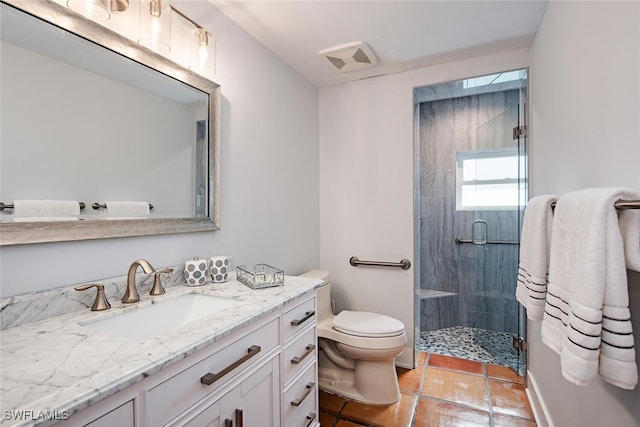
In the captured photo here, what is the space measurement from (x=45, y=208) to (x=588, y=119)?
1856mm

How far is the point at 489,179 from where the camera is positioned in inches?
100

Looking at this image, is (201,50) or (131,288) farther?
(201,50)

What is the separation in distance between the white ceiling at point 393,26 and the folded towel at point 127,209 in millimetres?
1120

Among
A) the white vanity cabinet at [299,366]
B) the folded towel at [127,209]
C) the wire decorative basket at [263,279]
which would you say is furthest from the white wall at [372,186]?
the folded towel at [127,209]

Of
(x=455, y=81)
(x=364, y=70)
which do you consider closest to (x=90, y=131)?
(x=364, y=70)

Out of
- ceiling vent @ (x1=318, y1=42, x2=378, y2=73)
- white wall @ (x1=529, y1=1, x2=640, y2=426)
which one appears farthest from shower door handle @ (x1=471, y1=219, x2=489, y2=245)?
ceiling vent @ (x1=318, y1=42, x2=378, y2=73)

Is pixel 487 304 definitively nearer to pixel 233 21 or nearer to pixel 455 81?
pixel 455 81

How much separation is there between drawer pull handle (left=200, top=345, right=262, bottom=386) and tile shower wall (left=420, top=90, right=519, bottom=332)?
7.17 ft

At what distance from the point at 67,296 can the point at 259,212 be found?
108 cm

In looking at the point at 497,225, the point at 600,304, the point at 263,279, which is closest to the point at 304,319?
the point at 263,279

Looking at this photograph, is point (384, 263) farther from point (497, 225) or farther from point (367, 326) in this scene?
point (497, 225)

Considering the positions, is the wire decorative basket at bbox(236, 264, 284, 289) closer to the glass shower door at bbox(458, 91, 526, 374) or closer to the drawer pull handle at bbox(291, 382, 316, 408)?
the drawer pull handle at bbox(291, 382, 316, 408)

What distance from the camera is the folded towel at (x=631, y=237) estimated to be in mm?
701

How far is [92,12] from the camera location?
3.66 ft
